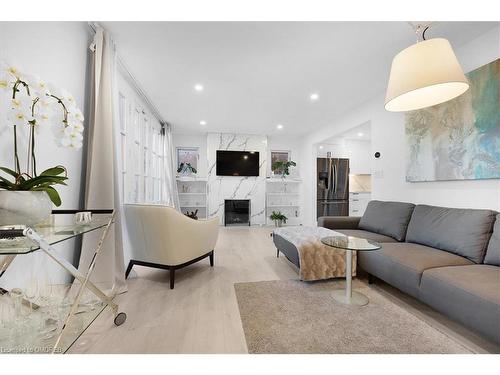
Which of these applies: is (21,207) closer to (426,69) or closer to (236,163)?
(426,69)

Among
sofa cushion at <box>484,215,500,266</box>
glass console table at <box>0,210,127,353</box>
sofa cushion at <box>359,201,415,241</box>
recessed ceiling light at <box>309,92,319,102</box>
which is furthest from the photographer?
recessed ceiling light at <box>309,92,319,102</box>

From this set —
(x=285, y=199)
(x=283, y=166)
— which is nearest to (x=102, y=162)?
(x=283, y=166)

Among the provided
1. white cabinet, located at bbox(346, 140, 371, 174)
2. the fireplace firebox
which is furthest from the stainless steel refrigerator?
the fireplace firebox

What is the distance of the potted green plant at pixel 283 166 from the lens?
629cm

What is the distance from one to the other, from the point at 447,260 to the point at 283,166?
4.84 metres

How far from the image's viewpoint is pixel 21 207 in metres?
1.00

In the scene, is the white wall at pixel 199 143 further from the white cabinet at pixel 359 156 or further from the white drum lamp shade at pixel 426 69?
the white drum lamp shade at pixel 426 69

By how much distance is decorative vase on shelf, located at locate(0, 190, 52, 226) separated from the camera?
98 centimetres

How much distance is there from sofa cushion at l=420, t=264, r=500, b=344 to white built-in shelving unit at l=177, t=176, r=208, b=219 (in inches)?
207

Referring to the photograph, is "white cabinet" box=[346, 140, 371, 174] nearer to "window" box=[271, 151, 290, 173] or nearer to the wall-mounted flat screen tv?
"window" box=[271, 151, 290, 173]

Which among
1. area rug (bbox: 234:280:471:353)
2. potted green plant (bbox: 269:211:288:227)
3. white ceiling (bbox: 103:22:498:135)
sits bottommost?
area rug (bbox: 234:280:471:353)

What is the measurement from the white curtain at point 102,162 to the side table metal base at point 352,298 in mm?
1960

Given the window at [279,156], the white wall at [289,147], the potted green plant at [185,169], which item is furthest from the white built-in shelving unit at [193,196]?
the window at [279,156]

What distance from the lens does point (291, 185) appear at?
6.64 metres
